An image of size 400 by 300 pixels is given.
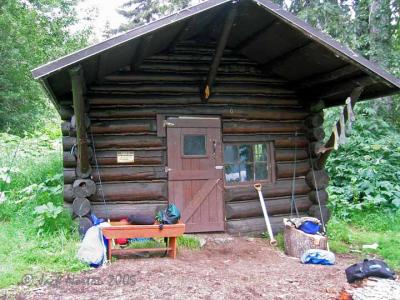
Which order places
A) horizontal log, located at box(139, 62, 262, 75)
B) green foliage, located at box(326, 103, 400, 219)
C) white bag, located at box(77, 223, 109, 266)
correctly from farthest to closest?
green foliage, located at box(326, 103, 400, 219), horizontal log, located at box(139, 62, 262, 75), white bag, located at box(77, 223, 109, 266)

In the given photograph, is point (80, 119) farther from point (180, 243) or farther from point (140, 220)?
point (180, 243)

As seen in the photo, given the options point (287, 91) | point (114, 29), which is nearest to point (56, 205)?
point (287, 91)

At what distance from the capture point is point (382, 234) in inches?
336

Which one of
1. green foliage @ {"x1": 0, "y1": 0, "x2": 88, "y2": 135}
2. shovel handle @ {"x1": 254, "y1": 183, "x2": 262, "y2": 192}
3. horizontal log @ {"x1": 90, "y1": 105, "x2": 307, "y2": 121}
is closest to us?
horizontal log @ {"x1": 90, "y1": 105, "x2": 307, "y2": 121}

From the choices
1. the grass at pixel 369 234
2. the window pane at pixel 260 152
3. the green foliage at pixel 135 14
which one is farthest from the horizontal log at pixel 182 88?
the green foliage at pixel 135 14

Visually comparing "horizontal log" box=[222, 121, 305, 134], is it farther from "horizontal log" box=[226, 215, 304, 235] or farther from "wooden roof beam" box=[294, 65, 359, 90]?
"horizontal log" box=[226, 215, 304, 235]

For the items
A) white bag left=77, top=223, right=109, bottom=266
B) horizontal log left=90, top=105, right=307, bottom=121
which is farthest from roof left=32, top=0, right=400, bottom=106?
white bag left=77, top=223, right=109, bottom=266

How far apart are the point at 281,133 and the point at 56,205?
14.2ft

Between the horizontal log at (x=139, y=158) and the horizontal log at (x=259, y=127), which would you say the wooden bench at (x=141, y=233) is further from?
the horizontal log at (x=259, y=127)

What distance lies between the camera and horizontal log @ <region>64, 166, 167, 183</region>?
7.05 m

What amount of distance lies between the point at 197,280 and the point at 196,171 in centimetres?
274

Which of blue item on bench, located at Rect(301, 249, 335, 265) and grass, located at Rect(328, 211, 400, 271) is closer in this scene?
blue item on bench, located at Rect(301, 249, 335, 265)

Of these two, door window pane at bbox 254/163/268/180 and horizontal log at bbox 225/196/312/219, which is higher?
door window pane at bbox 254/163/268/180

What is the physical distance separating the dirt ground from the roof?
2500 mm
